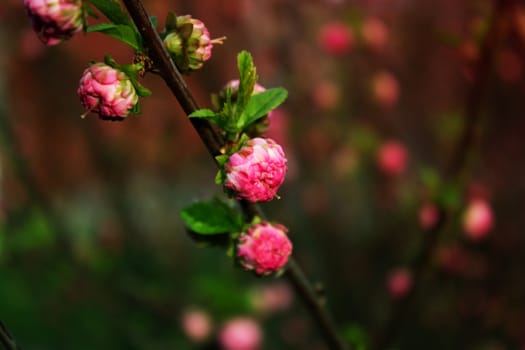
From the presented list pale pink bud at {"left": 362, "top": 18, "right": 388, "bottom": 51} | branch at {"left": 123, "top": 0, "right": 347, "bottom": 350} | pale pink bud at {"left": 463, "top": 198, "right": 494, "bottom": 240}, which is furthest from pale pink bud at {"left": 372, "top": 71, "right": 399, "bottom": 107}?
branch at {"left": 123, "top": 0, "right": 347, "bottom": 350}

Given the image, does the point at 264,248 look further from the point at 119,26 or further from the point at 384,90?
the point at 384,90

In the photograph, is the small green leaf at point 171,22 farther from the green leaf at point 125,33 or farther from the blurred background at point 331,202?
the blurred background at point 331,202

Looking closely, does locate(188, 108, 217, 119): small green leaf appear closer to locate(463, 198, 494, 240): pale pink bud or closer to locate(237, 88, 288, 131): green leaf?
locate(237, 88, 288, 131): green leaf

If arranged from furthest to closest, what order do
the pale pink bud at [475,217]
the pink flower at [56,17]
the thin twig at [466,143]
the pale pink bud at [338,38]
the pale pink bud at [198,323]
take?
the pale pink bud at [338,38]
the pale pink bud at [198,323]
the pale pink bud at [475,217]
the thin twig at [466,143]
the pink flower at [56,17]

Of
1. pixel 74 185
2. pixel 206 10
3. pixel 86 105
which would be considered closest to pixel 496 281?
pixel 206 10

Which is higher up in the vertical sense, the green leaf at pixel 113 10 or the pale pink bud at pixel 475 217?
the green leaf at pixel 113 10

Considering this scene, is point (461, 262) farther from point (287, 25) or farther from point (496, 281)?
point (287, 25)

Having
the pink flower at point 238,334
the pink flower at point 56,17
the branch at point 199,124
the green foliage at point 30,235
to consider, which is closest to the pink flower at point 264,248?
the branch at point 199,124
